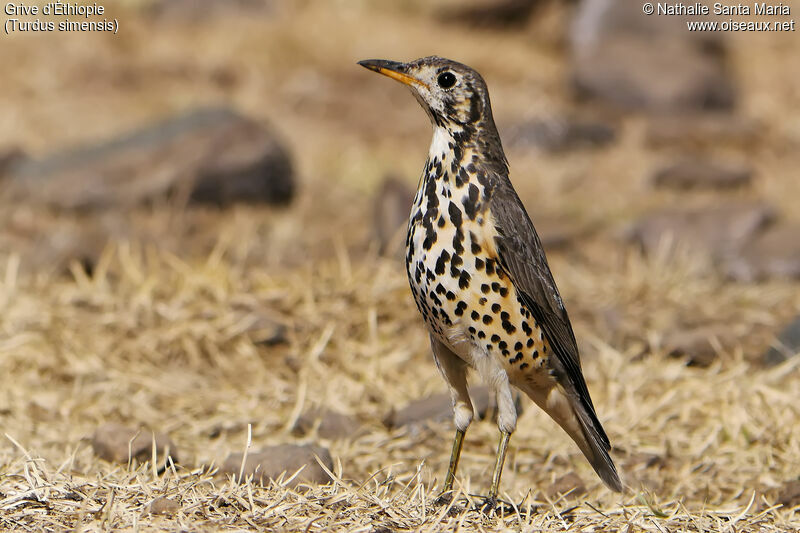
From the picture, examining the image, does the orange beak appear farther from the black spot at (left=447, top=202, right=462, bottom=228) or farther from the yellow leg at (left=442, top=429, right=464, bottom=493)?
the yellow leg at (left=442, top=429, right=464, bottom=493)

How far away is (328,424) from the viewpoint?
620 centimetres

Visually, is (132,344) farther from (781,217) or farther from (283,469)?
(781,217)

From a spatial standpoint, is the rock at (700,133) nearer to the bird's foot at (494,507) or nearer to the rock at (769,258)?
the rock at (769,258)

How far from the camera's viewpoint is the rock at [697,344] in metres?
7.34

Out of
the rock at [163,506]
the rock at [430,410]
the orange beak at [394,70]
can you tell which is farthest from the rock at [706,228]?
the rock at [163,506]

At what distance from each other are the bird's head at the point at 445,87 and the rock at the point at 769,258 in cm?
523

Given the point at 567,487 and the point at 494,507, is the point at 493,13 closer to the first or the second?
the point at 567,487

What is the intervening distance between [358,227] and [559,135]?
12.8 feet

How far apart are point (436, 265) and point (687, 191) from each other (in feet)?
26.2

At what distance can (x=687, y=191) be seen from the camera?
462 inches

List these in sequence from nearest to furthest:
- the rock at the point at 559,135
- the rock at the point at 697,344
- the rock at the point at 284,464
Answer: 1. the rock at the point at 284,464
2. the rock at the point at 697,344
3. the rock at the point at 559,135

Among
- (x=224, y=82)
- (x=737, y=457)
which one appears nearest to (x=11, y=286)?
(x=737, y=457)

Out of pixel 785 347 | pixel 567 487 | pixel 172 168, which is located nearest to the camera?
pixel 567 487

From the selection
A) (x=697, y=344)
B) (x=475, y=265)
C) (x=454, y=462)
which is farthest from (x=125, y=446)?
(x=697, y=344)
